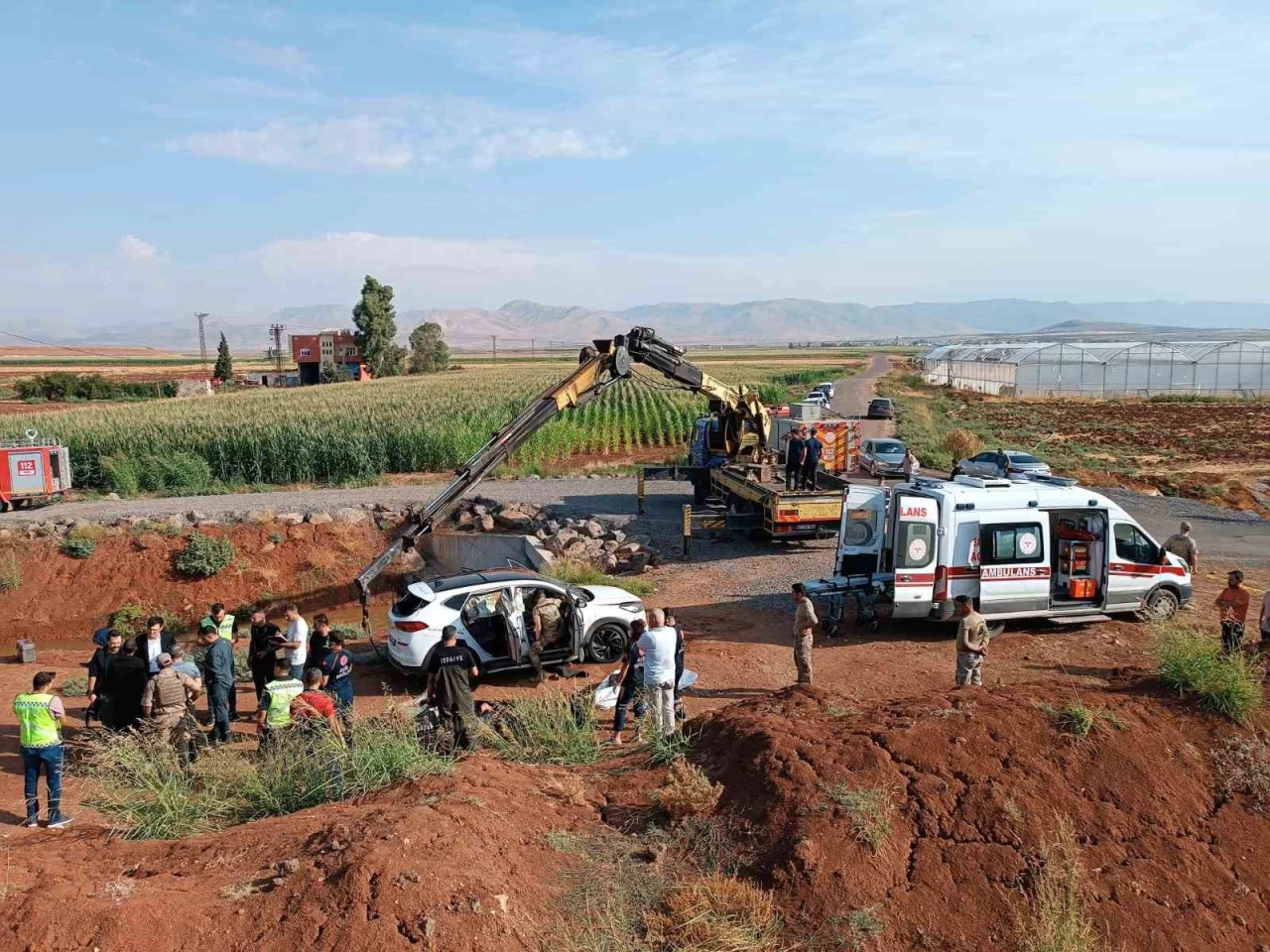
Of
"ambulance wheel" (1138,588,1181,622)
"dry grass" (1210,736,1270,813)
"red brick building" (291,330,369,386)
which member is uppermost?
"red brick building" (291,330,369,386)

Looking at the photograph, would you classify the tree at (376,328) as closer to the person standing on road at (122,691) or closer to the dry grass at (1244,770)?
the person standing on road at (122,691)

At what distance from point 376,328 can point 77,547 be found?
55715 mm

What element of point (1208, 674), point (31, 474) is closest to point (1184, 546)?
point (1208, 674)

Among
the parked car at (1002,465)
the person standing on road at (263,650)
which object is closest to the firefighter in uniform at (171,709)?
the person standing on road at (263,650)

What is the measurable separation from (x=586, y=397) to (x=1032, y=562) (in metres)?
8.72

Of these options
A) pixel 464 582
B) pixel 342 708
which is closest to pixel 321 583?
pixel 464 582

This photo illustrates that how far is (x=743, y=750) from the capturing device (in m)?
7.56

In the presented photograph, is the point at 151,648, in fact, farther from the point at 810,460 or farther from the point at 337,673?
the point at 810,460

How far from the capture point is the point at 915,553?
12.7 m

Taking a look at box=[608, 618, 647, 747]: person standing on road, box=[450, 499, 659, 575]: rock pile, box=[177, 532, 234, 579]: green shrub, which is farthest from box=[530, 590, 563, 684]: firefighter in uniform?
box=[177, 532, 234, 579]: green shrub

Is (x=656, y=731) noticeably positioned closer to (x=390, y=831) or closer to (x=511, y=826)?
(x=511, y=826)

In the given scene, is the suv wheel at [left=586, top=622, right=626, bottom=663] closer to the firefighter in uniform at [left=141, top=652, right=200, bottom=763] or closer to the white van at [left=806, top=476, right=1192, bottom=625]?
the white van at [left=806, top=476, right=1192, bottom=625]

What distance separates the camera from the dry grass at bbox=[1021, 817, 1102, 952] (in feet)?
17.8

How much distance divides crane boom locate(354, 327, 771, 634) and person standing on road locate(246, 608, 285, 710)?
346cm
